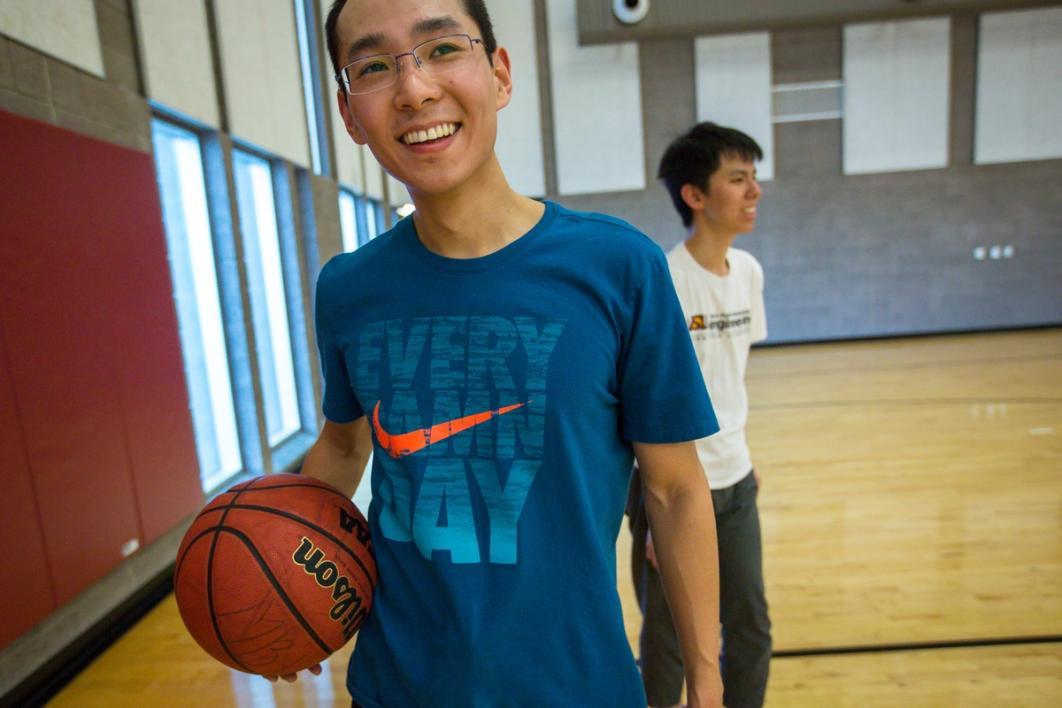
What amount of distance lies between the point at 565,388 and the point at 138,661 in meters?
2.66

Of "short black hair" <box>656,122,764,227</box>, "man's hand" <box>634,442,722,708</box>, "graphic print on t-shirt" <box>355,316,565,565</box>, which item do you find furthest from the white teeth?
"short black hair" <box>656,122,764,227</box>

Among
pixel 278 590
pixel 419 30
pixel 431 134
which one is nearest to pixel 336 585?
pixel 278 590

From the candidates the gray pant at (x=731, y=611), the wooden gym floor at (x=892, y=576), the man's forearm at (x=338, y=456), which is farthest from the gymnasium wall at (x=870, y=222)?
the man's forearm at (x=338, y=456)

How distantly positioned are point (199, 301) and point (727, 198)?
359cm

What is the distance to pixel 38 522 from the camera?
243cm

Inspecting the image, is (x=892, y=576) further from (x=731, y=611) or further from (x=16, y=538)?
(x=16, y=538)

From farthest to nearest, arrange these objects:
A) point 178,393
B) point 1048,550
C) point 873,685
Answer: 1. point 178,393
2. point 1048,550
3. point 873,685

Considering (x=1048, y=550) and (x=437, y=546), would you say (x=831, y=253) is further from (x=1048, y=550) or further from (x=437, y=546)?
(x=437, y=546)

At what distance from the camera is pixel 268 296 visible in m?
5.39

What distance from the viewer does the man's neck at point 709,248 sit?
1.88 metres

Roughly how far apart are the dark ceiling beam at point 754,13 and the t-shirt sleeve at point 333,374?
8.65m

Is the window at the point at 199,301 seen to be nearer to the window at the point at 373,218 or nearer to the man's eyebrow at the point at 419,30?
the man's eyebrow at the point at 419,30

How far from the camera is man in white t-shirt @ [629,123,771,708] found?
180 centimetres

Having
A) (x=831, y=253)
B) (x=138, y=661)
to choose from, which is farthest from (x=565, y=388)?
(x=831, y=253)
